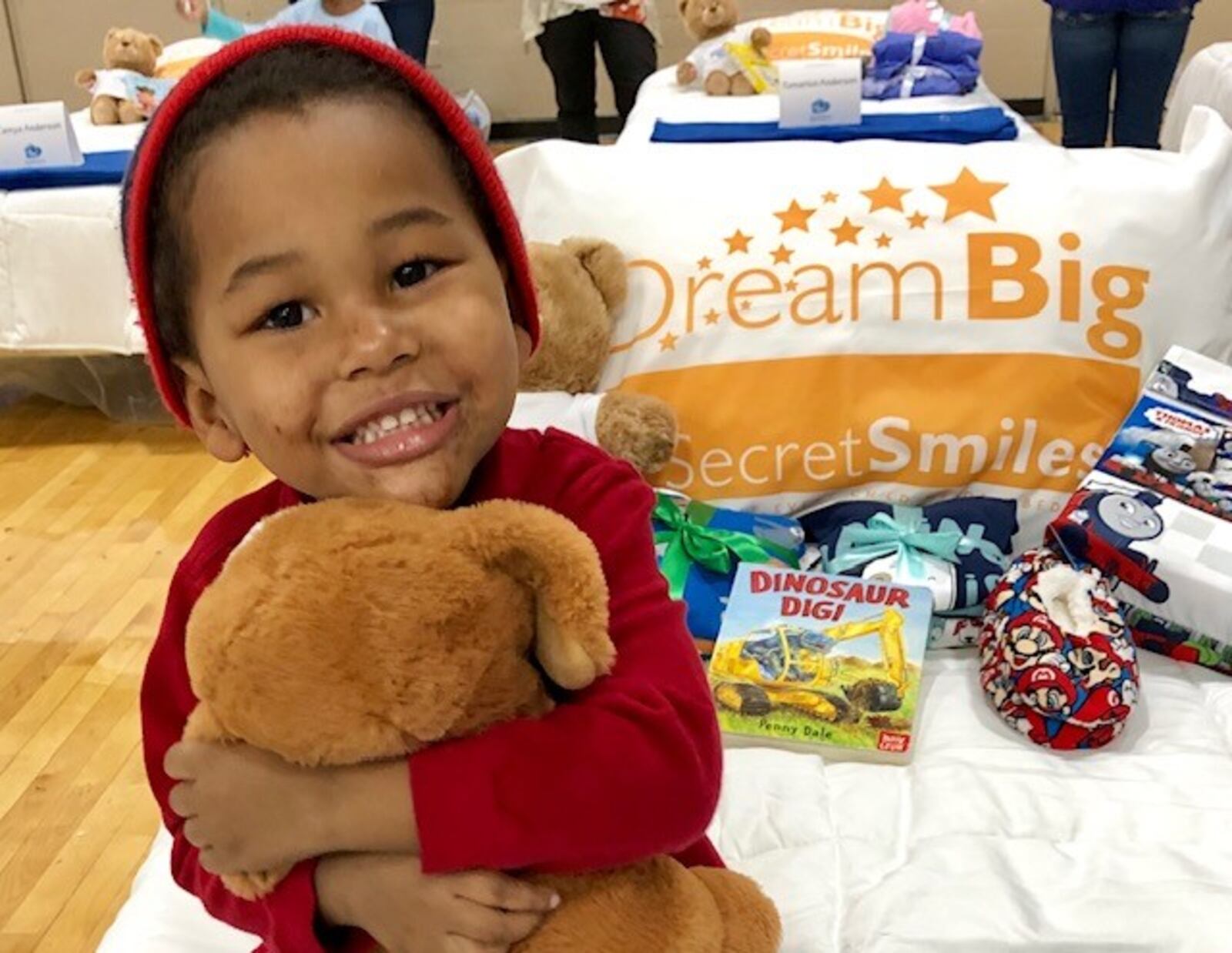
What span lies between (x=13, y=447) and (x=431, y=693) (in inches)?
108

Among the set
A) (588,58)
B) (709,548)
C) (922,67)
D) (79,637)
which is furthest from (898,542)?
(588,58)

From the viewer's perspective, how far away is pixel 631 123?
2.89 metres

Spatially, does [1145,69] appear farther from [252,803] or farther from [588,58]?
[252,803]

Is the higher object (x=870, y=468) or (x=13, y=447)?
(x=870, y=468)

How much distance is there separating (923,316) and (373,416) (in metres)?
0.96

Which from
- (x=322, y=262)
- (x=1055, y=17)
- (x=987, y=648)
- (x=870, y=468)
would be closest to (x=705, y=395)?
(x=870, y=468)

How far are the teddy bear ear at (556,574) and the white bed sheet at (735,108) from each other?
2.08m

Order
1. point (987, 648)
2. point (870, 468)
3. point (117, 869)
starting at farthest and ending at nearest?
point (117, 869) → point (870, 468) → point (987, 648)

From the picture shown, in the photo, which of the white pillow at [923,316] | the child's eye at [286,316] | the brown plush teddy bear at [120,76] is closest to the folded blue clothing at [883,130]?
the white pillow at [923,316]

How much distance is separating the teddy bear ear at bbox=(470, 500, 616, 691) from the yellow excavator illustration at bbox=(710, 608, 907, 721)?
62 centimetres

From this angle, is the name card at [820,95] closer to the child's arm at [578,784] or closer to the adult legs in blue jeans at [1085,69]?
the adult legs in blue jeans at [1085,69]

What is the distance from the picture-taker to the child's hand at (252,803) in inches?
26.1

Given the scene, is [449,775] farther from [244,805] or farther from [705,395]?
[705,395]

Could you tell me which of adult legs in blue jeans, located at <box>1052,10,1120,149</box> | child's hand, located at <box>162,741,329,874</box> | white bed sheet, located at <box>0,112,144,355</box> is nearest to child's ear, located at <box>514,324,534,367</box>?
child's hand, located at <box>162,741,329,874</box>
